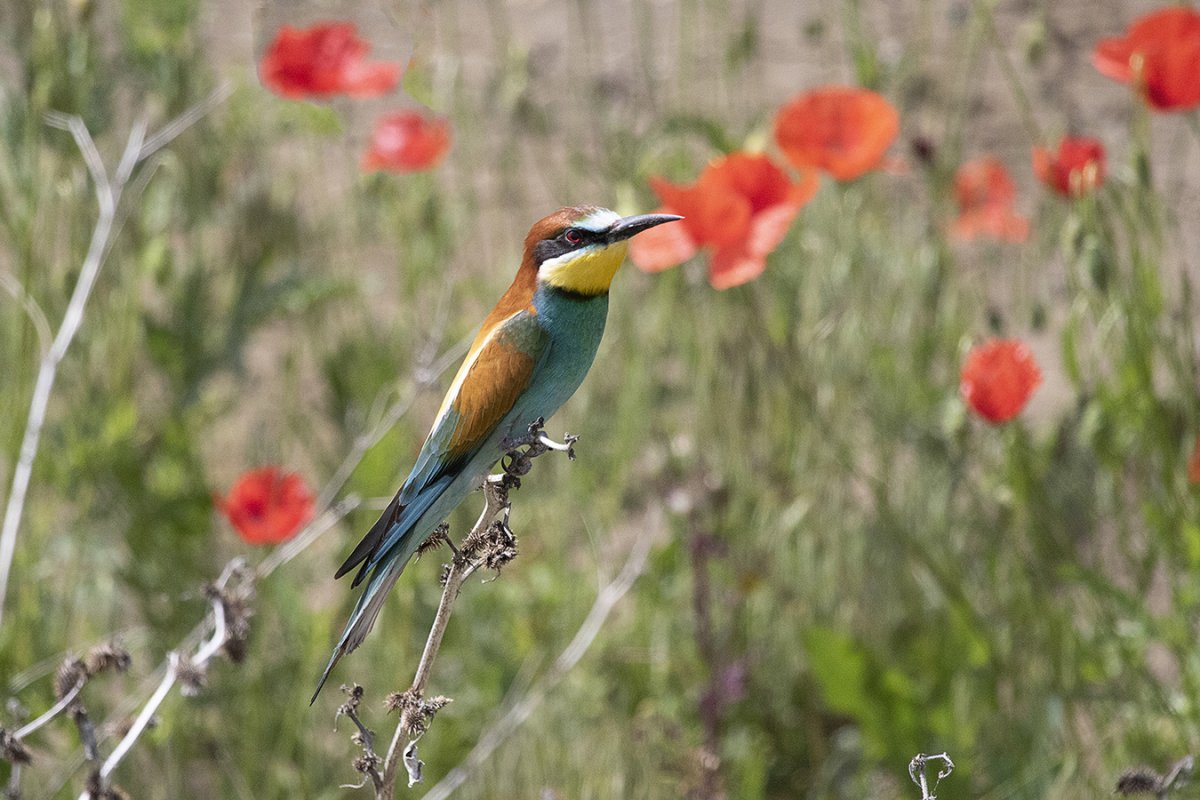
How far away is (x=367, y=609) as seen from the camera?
116 cm

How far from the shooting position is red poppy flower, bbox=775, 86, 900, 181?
7.07 feet

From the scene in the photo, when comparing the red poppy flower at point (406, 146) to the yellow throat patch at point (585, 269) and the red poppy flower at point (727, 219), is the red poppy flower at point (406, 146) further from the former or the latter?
the yellow throat patch at point (585, 269)

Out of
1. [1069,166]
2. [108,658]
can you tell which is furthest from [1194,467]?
[108,658]

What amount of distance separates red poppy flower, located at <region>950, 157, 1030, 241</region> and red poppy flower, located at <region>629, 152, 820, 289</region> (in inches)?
36.2

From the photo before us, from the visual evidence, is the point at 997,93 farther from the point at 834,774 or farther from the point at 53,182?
the point at 53,182

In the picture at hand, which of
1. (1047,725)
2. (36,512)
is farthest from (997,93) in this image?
(36,512)

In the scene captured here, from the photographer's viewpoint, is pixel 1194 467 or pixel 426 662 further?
pixel 1194 467

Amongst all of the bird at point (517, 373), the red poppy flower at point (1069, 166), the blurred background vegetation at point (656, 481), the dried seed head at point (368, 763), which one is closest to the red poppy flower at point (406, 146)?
the blurred background vegetation at point (656, 481)

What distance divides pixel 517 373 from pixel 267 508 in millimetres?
833

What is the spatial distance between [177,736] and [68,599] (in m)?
0.27

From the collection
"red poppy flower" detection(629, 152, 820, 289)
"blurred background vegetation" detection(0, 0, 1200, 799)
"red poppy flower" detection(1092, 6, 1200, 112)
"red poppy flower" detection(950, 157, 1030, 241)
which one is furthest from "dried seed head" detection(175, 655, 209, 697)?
"red poppy flower" detection(950, 157, 1030, 241)

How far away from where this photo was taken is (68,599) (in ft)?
7.50

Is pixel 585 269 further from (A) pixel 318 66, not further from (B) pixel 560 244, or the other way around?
(A) pixel 318 66

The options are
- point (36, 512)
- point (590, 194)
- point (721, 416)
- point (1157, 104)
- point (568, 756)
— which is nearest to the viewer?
point (1157, 104)
